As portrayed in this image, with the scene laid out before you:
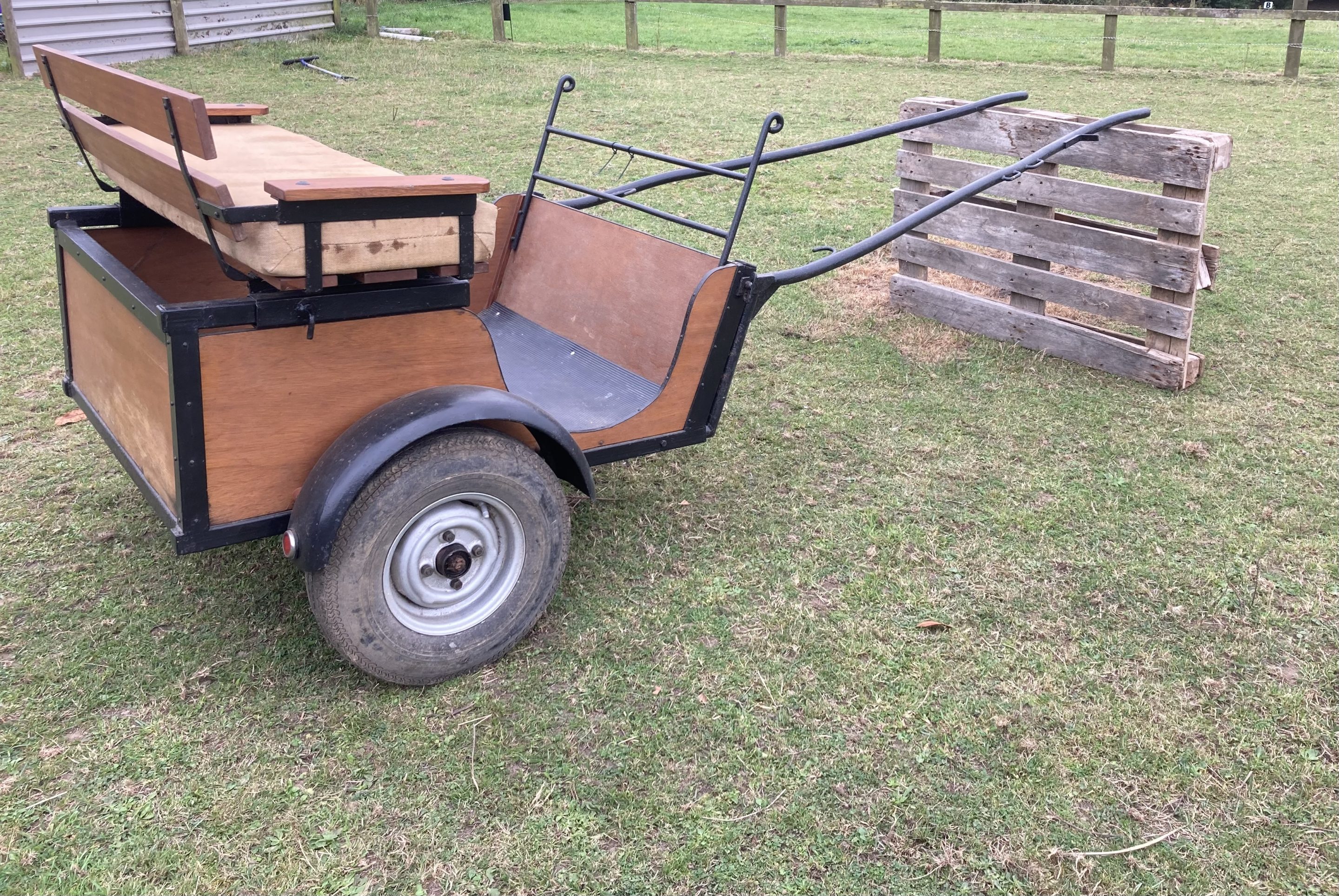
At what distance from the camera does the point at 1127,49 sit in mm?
16750

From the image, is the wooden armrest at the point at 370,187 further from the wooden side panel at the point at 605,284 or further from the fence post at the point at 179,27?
the fence post at the point at 179,27

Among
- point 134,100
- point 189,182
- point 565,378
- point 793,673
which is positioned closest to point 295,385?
point 189,182

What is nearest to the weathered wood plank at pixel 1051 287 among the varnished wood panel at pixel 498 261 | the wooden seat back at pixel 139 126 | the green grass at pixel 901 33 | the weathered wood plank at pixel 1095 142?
the weathered wood plank at pixel 1095 142

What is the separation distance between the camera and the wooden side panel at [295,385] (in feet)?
7.89

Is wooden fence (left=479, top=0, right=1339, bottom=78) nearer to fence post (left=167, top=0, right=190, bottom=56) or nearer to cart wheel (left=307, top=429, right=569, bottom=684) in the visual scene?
fence post (left=167, top=0, right=190, bottom=56)

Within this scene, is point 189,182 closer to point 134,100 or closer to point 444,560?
point 134,100

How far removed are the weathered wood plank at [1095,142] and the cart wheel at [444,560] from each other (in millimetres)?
3260

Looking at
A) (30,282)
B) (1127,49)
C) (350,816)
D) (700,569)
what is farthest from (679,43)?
(350,816)

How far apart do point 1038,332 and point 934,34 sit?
35.7 ft

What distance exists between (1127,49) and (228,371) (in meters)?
17.6

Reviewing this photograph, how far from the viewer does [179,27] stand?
13.2m

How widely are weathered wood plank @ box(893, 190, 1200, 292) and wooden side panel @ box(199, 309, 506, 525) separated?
3.36 m

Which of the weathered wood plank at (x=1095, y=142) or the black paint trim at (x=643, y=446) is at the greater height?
the weathered wood plank at (x=1095, y=142)

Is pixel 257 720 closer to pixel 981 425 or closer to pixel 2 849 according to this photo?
pixel 2 849
